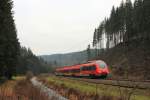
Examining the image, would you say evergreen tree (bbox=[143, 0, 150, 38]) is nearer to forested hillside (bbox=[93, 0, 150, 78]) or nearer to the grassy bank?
forested hillside (bbox=[93, 0, 150, 78])

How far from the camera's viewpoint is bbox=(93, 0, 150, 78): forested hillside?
64.4 meters

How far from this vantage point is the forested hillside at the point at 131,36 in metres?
64.4

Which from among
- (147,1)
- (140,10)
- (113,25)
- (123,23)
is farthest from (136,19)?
(113,25)

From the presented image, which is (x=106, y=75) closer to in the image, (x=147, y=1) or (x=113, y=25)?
(x=147, y=1)

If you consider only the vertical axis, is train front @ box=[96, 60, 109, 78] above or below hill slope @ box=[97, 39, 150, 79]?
below

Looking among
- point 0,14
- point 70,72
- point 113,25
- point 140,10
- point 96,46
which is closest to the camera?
point 0,14

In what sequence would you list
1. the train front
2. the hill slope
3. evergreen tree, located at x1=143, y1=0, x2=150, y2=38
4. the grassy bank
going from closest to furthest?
the grassy bank → the train front → the hill slope → evergreen tree, located at x1=143, y1=0, x2=150, y2=38

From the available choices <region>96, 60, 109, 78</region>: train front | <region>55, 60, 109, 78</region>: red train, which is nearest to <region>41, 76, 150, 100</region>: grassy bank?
<region>96, 60, 109, 78</region>: train front

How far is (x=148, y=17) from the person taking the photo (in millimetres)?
71000

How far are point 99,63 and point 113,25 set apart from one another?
56.0 meters

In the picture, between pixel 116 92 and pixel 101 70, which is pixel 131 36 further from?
pixel 116 92

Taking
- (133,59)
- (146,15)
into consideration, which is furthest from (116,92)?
(146,15)

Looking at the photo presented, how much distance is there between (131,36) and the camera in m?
92.5

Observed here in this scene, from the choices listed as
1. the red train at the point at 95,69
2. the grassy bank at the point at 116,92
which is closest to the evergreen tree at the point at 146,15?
the red train at the point at 95,69
